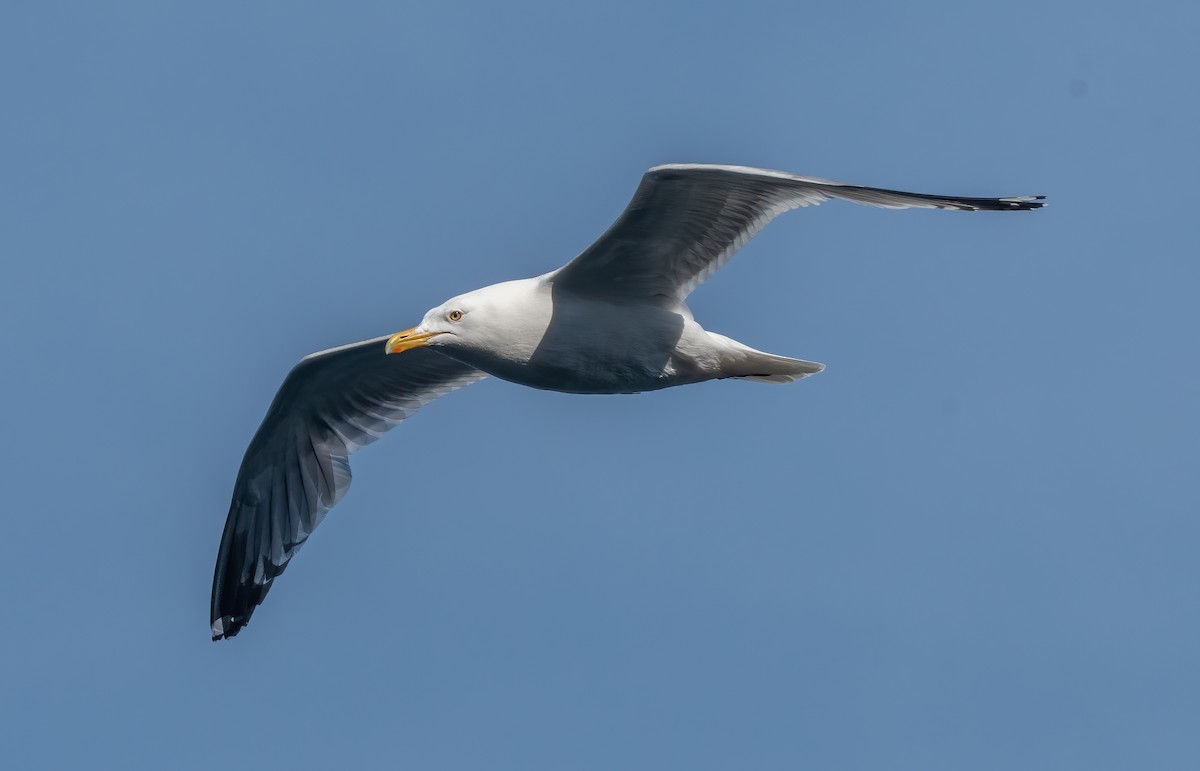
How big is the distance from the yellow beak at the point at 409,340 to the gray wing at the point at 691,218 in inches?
44.2

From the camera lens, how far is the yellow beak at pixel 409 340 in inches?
500

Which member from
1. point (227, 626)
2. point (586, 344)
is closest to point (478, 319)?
point (586, 344)

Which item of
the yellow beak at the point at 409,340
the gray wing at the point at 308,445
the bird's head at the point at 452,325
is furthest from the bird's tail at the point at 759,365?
the gray wing at the point at 308,445

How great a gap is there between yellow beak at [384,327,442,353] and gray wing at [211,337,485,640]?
2.36 m

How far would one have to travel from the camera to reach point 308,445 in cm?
1567

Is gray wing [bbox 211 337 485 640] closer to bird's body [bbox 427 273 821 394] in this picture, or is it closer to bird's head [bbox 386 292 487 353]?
bird's head [bbox 386 292 487 353]

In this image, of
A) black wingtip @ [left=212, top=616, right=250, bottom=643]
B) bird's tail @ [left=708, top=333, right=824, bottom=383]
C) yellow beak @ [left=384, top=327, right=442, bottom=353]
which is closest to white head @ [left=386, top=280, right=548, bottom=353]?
yellow beak @ [left=384, top=327, right=442, bottom=353]

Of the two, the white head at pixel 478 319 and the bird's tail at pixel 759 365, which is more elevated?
the white head at pixel 478 319

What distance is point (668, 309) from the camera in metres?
13.0

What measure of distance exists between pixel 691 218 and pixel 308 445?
508cm

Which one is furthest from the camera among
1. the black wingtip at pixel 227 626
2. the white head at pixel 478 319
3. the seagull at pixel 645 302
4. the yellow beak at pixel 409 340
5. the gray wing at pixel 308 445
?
the black wingtip at pixel 227 626

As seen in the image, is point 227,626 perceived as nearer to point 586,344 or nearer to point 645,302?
point 586,344

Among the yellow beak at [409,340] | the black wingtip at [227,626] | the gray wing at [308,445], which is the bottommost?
the black wingtip at [227,626]

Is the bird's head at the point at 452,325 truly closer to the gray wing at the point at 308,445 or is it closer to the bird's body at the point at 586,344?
the bird's body at the point at 586,344
